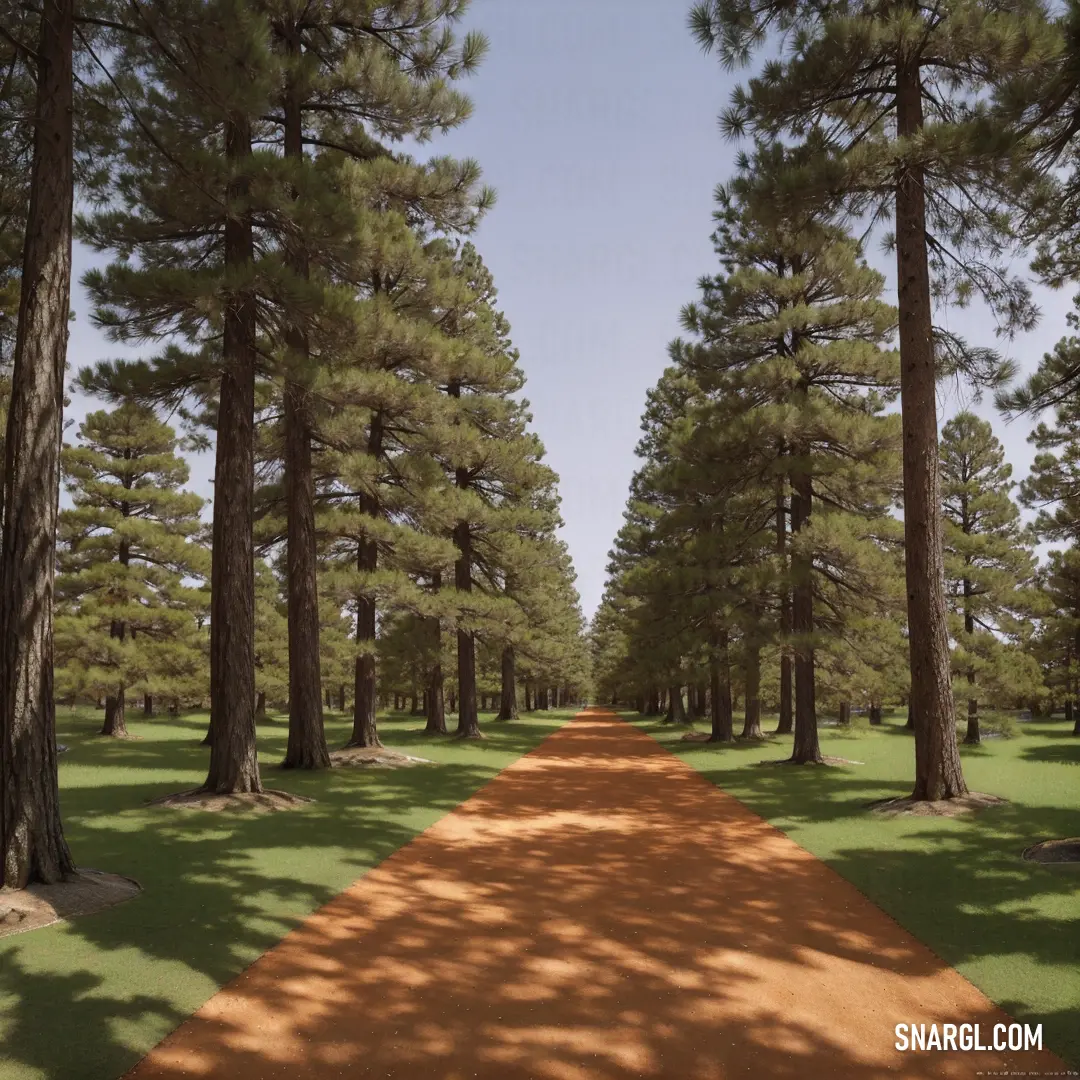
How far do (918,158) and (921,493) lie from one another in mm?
4399

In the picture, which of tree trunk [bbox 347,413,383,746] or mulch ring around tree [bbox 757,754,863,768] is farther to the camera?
tree trunk [bbox 347,413,383,746]

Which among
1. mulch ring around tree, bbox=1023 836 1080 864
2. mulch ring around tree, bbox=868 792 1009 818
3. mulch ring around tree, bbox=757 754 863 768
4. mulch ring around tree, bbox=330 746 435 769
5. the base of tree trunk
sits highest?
mulch ring around tree, bbox=1023 836 1080 864

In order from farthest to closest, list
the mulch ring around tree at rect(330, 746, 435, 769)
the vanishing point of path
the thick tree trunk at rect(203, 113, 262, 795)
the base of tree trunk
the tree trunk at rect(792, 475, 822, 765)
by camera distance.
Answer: the base of tree trunk
the tree trunk at rect(792, 475, 822, 765)
the mulch ring around tree at rect(330, 746, 435, 769)
the thick tree trunk at rect(203, 113, 262, 795)
the vanishing point of path

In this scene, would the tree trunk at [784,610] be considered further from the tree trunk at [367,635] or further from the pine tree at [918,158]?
the tree trunk at [367,635]

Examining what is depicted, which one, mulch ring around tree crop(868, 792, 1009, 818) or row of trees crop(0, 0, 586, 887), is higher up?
row of trees crop(0, 0, 586, 887)

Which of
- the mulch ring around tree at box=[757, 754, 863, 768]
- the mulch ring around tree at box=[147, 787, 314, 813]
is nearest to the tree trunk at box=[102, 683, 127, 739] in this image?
the mulch ring around tree at box=[147, 787, 314, 813]

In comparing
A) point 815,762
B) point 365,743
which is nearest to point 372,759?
point 365,743

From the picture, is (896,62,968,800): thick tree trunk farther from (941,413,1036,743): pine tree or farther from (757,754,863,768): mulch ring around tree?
(941,413,1036,743): pine tree

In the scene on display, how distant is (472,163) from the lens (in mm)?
14508

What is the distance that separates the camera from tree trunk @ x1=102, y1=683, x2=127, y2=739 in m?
21.6

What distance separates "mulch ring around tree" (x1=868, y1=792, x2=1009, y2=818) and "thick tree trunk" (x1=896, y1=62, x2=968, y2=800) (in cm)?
12

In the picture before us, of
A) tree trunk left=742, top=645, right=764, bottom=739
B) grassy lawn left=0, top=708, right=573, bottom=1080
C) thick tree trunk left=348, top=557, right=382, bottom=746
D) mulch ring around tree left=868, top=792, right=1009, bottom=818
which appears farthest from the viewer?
tree trunk left=742, top=645, right=764, bottom=739

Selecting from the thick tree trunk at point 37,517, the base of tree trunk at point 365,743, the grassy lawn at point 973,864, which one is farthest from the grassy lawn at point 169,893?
the grassy lawn at point 973,864

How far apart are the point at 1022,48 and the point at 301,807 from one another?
13.7 meters
